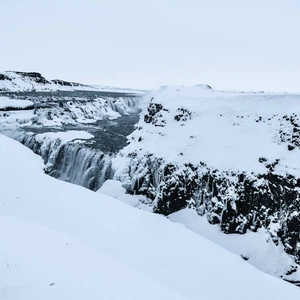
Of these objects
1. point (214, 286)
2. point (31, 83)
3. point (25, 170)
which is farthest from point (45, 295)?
point (31, 83)

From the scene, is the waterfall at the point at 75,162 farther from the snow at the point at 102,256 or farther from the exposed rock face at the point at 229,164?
the snow at the point at 102,256

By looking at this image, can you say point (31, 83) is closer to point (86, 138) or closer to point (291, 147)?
point (86, 138)

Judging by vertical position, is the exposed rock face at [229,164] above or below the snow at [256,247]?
above

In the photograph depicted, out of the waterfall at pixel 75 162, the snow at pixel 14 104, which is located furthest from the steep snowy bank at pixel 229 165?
the snow at pixel 14 104

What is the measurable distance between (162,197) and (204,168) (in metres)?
2.05

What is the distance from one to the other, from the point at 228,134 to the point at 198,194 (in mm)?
3012

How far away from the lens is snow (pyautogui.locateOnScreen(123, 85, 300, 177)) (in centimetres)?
926

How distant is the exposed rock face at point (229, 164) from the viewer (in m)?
8.21

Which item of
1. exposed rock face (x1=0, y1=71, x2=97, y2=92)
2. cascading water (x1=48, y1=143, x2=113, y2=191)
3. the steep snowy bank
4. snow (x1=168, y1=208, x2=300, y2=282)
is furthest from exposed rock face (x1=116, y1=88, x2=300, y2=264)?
exposed rock face (x1=0, y1=71, x2=97, y2=92)

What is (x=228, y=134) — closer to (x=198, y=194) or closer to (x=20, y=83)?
(x=198, y=194)

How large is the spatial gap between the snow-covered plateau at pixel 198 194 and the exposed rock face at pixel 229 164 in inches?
1.4

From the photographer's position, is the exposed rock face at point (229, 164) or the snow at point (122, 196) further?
the snow at point (122, 196)

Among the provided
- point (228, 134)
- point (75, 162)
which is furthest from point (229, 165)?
point (75, 162)

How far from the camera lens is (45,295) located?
369 cm
